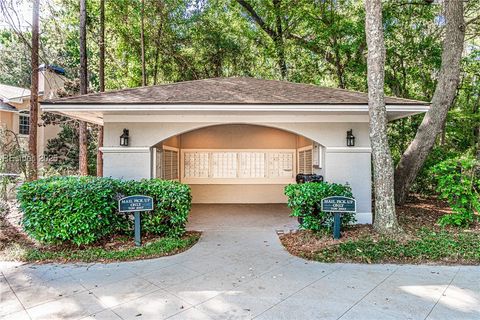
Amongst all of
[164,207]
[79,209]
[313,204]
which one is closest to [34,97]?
[79,209]

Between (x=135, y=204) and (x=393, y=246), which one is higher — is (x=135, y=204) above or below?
above

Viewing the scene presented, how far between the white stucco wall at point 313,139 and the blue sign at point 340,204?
154cm

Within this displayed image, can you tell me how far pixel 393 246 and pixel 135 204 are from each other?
466cm

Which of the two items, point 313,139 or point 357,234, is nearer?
point 357,234

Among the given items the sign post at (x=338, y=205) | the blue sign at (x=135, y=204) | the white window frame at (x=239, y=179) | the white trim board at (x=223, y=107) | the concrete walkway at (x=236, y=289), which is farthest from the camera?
the white window frame at (x=239, y=179)

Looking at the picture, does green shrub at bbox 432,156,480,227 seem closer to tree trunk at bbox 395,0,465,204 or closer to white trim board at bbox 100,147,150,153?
tree trunk at bbox 395,0,465,204

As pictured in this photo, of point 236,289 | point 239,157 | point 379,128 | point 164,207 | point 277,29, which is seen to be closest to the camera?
point 236,289

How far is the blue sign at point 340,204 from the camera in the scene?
507 cm

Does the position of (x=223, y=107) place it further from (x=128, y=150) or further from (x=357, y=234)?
(x=357, y=234)

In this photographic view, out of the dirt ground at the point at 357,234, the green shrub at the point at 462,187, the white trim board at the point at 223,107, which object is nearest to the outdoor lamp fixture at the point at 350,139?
A: the white trim board at the point at 223,107

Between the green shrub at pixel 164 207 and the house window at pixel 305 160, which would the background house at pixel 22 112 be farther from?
the house window at pixel 305 160

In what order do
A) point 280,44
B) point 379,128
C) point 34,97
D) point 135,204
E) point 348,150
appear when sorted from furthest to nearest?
1. point 280,44
2. point 34,97
3. point 348,150
4. point 379,128
5. point 135,204

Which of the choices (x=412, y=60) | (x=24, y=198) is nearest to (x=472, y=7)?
(x=412, y=60)

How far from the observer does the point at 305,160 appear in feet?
28.3
